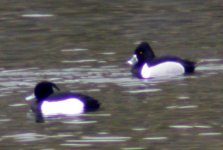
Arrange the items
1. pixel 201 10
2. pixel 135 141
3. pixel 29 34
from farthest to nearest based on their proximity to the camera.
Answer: pixel 201 10 < pixel 29 34 < pixel 135 141

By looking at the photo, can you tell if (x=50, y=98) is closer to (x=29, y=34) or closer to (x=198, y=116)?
(x=198, y=116)

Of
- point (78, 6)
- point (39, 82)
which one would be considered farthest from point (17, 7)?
point (39, 82)

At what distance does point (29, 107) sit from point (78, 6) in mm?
11269

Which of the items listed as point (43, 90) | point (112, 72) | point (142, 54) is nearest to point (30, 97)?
point (43, 90)

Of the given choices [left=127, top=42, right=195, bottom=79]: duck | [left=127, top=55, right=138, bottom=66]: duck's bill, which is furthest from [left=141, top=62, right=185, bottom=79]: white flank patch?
[left=127, top=55, right=138, bottom=66]: duck's bill

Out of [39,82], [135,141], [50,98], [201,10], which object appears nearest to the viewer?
[135,141]

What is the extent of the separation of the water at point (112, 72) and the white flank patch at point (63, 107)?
249 mm

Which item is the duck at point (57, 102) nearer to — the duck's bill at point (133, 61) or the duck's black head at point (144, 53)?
the duck's bill at point (133, 61)

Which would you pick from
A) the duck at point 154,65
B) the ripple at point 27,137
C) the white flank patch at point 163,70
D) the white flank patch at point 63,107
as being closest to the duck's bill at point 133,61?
the duck at point 154,65

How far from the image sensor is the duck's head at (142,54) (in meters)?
23.4

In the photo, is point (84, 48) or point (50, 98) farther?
point (84, 48)

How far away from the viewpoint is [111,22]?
28.5 meters

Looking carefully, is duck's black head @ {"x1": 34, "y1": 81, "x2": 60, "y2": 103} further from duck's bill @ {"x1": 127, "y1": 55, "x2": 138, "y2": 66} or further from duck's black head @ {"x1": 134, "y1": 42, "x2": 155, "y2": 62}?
duck's black head @ {"x1": 134, "y1": 42, "x2": 155, "y2": 62}

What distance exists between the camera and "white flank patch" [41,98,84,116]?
19.1 m
